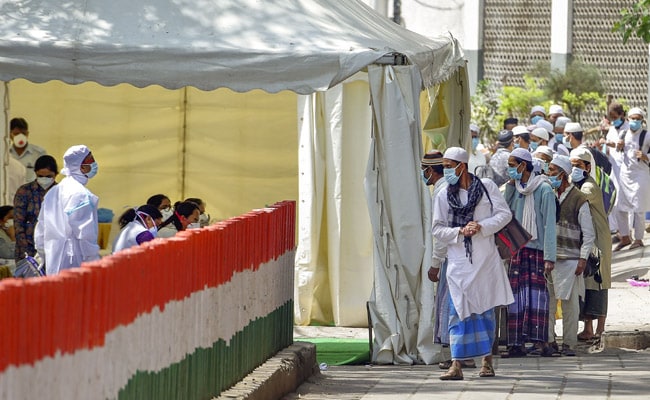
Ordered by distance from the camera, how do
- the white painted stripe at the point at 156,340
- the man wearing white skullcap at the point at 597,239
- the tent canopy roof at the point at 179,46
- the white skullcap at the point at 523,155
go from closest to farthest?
the white painted stripe at the point at 156,340 → the tent canopy roof at the point at 179,46 → the white skullcap at the point at 523,155 → the man wearing white skullcap at the point at 597,239

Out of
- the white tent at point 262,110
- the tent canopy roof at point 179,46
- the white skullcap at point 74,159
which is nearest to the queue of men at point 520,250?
the white tent at point 262,110

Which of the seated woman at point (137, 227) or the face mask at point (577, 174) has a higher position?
the face mask at point (577, 174)

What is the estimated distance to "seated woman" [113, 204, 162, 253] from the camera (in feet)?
31.2

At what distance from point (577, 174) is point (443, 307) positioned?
2.62 meters

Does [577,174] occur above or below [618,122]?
below

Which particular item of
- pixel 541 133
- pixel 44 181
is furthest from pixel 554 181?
pixel 44 181

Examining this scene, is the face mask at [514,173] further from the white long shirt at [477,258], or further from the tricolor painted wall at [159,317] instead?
the tricolor painted wall at [159,317]

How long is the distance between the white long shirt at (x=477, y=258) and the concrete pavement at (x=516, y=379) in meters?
0.57

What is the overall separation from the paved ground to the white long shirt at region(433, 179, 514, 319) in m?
0.57

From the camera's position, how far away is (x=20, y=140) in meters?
14.4

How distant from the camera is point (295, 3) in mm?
11977

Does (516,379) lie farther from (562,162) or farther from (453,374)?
(562,162)

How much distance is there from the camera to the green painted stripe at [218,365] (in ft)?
22.5

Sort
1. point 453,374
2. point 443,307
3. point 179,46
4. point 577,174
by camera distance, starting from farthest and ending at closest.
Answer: point 577,174
point 179,46
point 443,307
point 453,374
